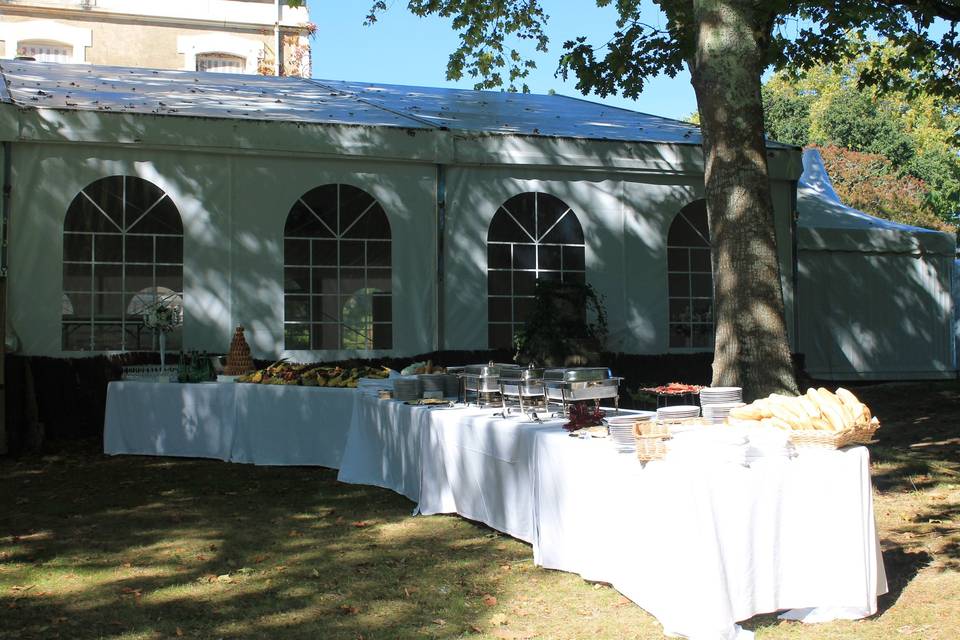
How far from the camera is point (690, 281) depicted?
1203cm

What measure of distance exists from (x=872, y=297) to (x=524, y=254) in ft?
18.5

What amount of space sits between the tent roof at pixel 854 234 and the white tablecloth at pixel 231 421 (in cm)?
781

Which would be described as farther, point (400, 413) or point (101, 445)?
point (101, 445)

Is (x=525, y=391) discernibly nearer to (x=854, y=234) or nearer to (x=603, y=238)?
A: (x=603, y=238)

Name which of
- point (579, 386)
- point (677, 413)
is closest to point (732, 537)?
point (677, 413)

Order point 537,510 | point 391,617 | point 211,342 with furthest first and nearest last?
1. point 211,342
2. point 537,510
3. point 391,617

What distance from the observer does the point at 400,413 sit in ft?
22.9

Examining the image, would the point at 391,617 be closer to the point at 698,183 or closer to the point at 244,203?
the point at 244,203

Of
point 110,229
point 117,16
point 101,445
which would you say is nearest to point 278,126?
point 110,229

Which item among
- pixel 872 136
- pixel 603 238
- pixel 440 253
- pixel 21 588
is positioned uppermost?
pixel 872 136

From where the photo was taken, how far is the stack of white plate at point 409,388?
7.07m

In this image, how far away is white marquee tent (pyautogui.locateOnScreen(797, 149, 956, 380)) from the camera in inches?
541

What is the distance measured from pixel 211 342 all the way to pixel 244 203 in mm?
1483

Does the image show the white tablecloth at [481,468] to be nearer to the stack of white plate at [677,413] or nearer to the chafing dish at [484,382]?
the chafing dish at [484,382]
